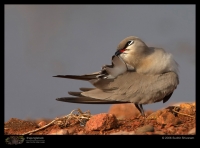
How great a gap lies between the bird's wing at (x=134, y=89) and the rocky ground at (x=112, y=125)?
399 mm

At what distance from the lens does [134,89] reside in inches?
295

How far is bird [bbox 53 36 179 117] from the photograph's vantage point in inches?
292

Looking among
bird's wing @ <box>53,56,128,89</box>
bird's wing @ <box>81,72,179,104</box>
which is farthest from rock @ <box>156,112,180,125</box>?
bird's wing @ <box>53,56,128,89</box>

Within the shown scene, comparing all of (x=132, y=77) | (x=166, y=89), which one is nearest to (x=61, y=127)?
(x=132, y=77)

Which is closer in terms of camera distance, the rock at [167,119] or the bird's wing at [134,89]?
the rock at [167,119]

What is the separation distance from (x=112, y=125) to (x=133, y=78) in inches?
46.8

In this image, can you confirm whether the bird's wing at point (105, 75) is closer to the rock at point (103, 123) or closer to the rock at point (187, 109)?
the rock at point (103, 123)

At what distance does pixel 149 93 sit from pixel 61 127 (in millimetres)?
1900

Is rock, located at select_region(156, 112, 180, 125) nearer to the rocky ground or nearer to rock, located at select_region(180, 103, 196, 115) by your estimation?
the rocky ground

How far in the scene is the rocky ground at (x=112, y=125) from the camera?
21.5ft

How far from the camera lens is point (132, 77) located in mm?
7500

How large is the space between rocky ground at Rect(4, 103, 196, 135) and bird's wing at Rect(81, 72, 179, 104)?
40 cm

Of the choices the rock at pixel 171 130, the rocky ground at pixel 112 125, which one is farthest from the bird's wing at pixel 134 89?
the rock at pixel 171 130
